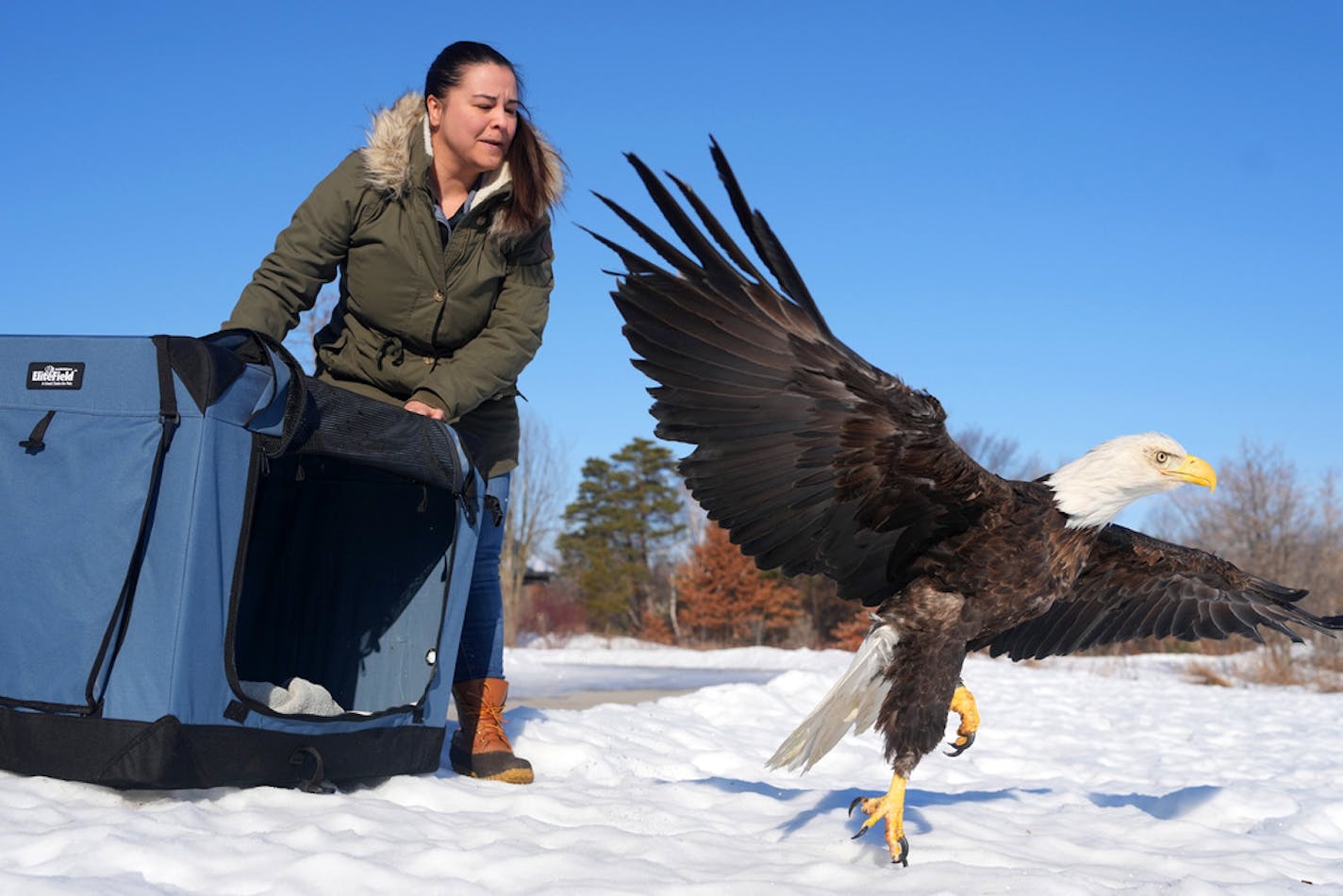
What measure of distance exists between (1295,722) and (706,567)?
17.7 m

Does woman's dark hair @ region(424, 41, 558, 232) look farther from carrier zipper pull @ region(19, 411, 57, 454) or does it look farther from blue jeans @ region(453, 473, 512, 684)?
carrier zipper pull @ region(19, 411, 57, 454)

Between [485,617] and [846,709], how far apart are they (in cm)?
129

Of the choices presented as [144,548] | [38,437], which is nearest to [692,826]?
[144,548]

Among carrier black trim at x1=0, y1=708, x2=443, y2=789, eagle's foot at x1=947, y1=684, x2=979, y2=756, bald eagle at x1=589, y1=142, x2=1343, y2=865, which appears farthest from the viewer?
eagle's foot at x1=947, y1=684, x2=979, y2=756

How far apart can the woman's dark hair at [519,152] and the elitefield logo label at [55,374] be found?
122 centimetres

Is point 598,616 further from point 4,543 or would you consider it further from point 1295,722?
point 4,543

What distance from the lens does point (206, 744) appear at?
7.89 ft

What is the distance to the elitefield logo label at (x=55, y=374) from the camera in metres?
2.41

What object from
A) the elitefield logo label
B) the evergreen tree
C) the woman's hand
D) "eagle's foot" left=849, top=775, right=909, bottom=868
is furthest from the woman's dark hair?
the evergreen tree

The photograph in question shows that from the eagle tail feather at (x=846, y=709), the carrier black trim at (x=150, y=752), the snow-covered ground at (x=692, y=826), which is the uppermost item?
the eagle tail feather at (x=846, y=709)

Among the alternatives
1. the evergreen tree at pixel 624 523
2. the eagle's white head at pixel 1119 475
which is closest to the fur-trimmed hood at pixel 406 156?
the eagle's white head at pixel 1119 475

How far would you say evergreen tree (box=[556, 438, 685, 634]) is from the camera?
29719 millimetres

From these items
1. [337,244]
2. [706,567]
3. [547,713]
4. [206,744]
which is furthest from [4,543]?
[706,567]

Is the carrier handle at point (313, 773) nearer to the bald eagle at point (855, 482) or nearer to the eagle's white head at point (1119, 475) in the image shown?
the bald eagle at point (855, 482)
